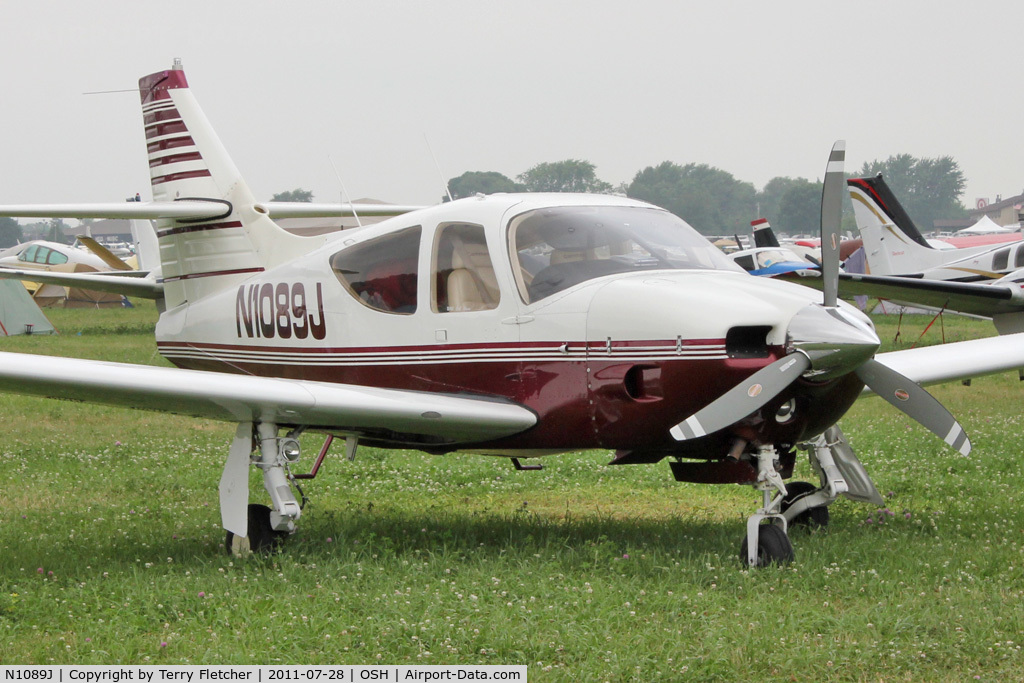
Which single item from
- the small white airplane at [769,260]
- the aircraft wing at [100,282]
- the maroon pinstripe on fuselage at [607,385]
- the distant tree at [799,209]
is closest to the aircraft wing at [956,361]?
the maroon pinstripe on fuselage at [607,385]

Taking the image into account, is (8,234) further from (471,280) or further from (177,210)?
(471,280)

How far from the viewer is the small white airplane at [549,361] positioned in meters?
6.09

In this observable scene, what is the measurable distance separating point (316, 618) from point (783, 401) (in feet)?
9.21

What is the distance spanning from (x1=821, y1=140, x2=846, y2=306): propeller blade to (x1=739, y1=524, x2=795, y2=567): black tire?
1.38 metres

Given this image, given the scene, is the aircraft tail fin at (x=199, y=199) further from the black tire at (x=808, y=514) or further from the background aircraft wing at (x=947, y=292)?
the background aircraft wing at (x=947, y=292)

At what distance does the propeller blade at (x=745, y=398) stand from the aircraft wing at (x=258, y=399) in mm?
1191

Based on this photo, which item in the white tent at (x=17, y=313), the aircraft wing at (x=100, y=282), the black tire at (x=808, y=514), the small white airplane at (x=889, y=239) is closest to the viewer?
the black tire at (x=808, y=514)

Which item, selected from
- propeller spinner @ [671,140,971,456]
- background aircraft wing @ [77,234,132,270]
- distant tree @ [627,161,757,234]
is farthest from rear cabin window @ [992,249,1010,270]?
distant tree @ [627,161,757,234]

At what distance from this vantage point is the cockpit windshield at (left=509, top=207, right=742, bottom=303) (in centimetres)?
675

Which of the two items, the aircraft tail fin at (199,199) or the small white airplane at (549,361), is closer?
the small white airplane at (549,361)

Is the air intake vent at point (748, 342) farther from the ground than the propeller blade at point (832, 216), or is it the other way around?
the propeller blade at point (832, 216)

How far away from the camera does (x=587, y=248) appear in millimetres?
6836

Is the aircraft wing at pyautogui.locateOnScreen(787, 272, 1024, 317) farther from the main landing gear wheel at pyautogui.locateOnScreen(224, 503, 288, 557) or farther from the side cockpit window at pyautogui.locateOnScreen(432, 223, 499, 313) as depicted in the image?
the main landing gear wheel at pyautogui.locateOnScreen(224, 503, 288, 557)

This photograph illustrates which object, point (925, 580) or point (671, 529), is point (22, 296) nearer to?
point (671, 529)
